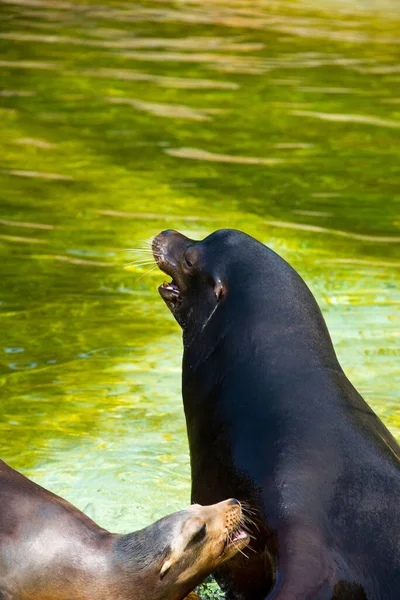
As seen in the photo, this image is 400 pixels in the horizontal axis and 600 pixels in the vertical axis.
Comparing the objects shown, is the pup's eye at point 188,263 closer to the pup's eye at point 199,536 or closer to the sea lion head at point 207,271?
the sea lion head at point 207,271

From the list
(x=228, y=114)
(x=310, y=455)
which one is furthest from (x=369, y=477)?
(x=228, y=114)

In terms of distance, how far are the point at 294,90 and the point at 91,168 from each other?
4.30m

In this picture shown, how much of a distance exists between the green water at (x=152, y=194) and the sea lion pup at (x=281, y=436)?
0.91 m

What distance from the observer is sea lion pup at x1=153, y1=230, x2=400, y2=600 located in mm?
4434

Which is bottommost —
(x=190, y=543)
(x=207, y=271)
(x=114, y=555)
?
(x=114, y=555)

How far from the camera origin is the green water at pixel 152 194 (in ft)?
22.9

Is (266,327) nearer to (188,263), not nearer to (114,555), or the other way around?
(188,263)

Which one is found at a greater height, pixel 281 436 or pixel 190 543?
pixel 281 436

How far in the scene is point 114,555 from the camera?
15.2 feet

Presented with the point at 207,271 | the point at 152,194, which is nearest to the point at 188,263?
the point at 207,271

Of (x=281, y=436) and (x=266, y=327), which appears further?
(x=266, y=327)

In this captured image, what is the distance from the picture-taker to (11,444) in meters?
6.67

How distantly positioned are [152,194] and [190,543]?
709 cm

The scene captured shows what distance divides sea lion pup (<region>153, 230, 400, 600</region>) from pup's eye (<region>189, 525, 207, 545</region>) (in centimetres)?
20
